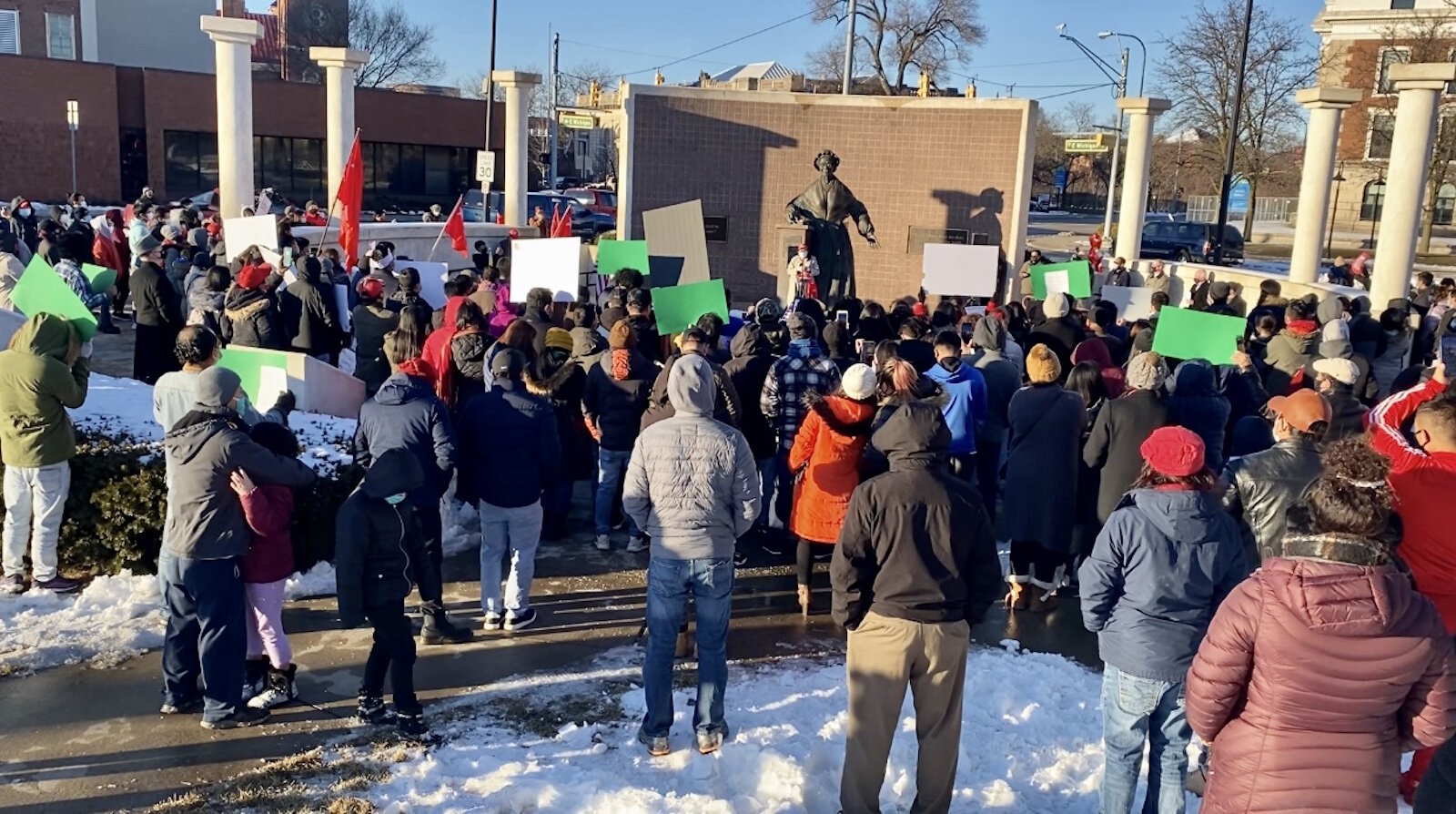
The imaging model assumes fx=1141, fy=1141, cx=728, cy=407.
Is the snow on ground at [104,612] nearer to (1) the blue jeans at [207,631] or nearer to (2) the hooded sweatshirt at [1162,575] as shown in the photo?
(1) the blue jeans at [207,631]

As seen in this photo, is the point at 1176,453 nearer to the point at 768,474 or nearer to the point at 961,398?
the point at 961,398

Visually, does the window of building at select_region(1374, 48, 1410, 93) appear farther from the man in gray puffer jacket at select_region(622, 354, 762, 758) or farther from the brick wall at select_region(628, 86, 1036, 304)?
the man in gray puffer jacket at select_region(622, 354, 762, 758)

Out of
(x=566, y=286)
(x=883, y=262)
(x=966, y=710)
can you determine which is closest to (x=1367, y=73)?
(x=883, y=262)

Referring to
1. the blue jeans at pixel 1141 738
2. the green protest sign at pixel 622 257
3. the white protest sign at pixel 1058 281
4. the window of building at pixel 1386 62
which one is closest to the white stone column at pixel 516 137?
the green protest sign at pixel 622 257

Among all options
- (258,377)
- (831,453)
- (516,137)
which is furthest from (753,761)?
(516,137)

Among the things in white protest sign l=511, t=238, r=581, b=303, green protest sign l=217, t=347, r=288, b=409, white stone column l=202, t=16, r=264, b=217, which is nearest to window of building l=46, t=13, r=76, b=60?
white stone column l=202, t=16, r=264, b=217

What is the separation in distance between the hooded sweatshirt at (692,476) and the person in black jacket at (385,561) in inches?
40.2

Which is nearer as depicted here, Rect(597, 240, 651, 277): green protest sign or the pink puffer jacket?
the pink puffer jacket

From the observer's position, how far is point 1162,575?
4141 mm

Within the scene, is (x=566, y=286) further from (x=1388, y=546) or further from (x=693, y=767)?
(x=1388, y=546)

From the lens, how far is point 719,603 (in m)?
5.14

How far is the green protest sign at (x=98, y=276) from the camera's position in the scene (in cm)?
1101

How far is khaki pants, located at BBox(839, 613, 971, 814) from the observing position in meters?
4.32

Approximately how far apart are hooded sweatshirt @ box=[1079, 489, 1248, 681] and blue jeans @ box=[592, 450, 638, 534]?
4033 mm
